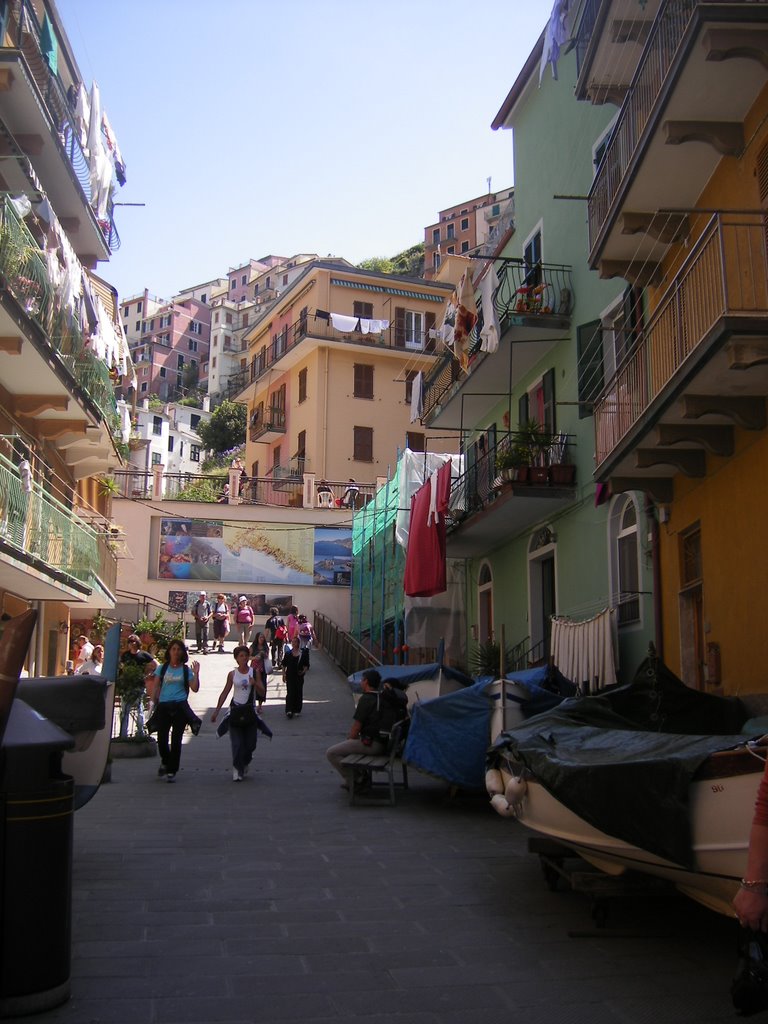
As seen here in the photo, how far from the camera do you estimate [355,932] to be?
21.4 ft

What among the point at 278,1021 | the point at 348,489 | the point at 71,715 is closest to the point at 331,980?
the point at 278,1021

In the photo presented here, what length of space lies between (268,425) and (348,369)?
575 centimetres

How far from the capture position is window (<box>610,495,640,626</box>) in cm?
1611

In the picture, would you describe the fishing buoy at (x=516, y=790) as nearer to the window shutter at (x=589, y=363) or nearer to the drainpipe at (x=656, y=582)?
the drainpipe at (x=656, y=582)

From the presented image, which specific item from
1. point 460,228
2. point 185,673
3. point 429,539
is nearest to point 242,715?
point 185,673

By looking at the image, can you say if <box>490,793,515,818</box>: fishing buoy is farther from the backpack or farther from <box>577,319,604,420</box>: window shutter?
<box>577,319,604,420</box>: window shutter

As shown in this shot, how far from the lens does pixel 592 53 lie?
1466 cm

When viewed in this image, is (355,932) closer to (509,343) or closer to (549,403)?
(549,403)

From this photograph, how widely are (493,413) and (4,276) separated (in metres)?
12.9

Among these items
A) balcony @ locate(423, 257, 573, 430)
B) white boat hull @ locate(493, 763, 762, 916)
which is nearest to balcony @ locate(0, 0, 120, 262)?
balcony @ locate(423, 257, 573, 430)

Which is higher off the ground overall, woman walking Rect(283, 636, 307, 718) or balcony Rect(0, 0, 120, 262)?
balcony Rect(0, 0, 120, 262)

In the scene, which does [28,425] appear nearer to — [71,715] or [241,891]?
[71,715]

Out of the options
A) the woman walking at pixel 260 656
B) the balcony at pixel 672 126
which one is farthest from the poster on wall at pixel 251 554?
the balcony at pixel 672 126

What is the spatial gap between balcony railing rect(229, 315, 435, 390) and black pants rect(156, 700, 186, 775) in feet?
119
